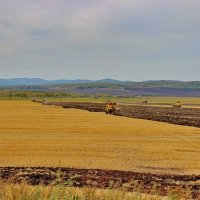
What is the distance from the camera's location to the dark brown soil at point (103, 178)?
1709 centimetres

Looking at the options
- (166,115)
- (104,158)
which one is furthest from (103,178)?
(166,115)

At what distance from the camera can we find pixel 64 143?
105ft

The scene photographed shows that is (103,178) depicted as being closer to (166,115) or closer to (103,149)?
(103,149)

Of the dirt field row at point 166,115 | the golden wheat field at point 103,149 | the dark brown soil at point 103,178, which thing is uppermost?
the dark brown soil at point 103,178

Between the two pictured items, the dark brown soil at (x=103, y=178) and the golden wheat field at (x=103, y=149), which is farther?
the golden wheat field at (x=103, y=149)

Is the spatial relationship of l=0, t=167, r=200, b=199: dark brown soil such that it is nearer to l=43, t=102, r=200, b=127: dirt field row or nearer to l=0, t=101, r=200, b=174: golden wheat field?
l=0, t=101, r=200, b=174: golden wheat field

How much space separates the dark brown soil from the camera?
17094 mm

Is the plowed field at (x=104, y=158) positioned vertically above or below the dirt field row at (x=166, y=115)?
above

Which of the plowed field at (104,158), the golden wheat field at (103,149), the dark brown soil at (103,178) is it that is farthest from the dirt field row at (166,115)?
the dark brown soil at (103,178)

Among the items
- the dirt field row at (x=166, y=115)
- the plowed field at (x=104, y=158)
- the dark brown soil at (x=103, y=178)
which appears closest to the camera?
the dark brown soil at (x=103, y=178)

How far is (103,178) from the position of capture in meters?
18.8

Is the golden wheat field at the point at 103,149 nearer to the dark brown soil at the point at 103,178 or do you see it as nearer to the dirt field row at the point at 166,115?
the dark brown soil at the point at 103,178

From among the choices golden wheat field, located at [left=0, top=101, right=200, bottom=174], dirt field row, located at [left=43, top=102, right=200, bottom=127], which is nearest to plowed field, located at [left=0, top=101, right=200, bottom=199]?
golden wheat field, located at [left=0, top=101, right=200, bottom=174]

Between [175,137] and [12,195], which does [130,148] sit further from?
[12,195]
